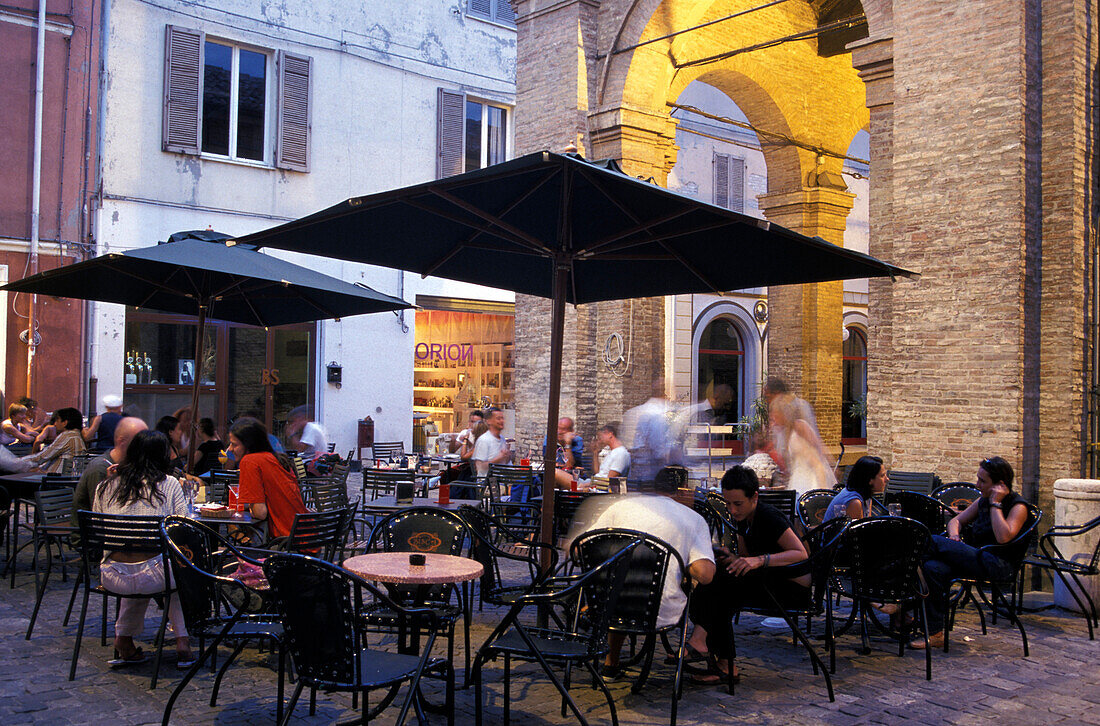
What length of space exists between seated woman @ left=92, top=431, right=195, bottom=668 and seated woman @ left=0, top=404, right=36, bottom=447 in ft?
23.7

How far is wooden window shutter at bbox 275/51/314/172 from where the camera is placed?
17531mm

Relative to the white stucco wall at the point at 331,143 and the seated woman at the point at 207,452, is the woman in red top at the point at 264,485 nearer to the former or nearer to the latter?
the seated woman at the point at 207,452

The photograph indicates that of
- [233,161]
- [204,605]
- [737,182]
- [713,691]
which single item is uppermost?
[737,182]

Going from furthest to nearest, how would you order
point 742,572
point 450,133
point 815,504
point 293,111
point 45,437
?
point 450,133
point 293,111
point 45,437
point 815,504
point 742,572

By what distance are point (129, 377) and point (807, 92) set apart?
508 inches

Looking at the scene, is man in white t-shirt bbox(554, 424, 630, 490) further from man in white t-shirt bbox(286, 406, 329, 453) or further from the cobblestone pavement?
man in white t-shirt bbox(286, 406, 329, 453)

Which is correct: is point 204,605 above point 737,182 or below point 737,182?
below

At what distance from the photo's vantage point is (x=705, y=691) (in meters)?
5.29

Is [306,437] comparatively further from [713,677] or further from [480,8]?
[480,8]

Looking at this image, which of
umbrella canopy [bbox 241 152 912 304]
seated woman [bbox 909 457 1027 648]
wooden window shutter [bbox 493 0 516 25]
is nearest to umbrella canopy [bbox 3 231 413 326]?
umbrella canopy [bbox 241 152 912 304]

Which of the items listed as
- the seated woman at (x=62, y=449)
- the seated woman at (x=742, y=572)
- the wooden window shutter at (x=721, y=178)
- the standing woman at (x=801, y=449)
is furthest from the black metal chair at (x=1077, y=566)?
the wooden window shutter at (x=721, y=178)

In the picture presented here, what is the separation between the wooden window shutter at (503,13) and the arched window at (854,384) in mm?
12205

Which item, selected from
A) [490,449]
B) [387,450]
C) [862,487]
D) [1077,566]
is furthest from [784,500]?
[387,450]

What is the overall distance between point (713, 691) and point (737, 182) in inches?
747
